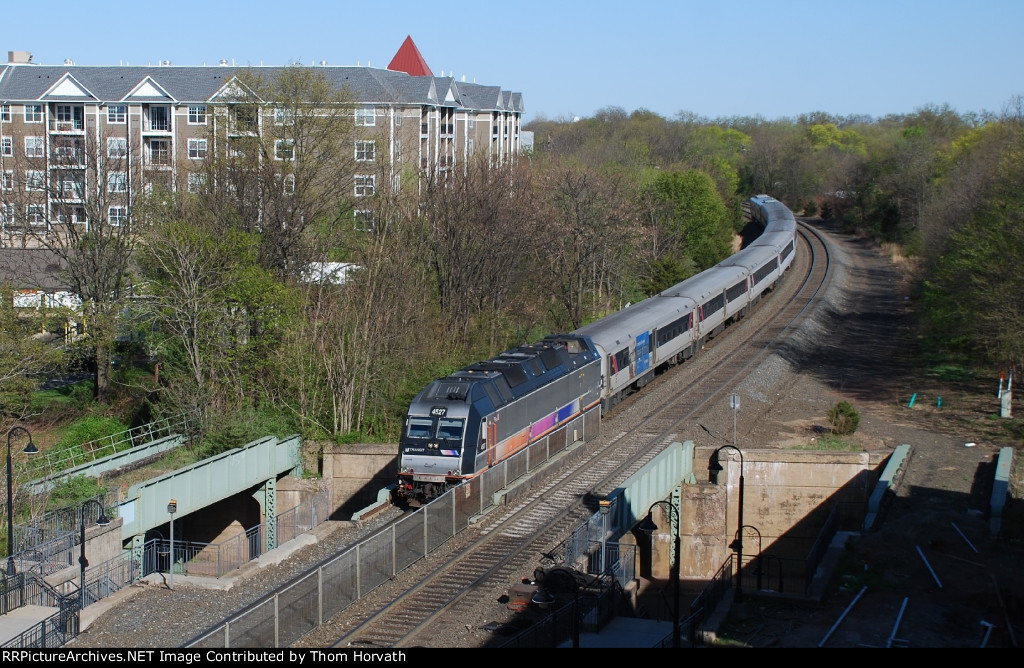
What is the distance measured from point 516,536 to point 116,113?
53051 mm

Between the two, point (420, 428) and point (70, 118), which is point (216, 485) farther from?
point (70, 118)

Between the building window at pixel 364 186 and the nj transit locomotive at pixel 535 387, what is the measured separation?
1393 centimetres

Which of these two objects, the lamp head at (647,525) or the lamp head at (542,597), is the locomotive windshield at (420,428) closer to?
the lamp head at (542,597)

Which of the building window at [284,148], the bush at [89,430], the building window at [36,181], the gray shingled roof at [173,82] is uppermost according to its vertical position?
the gray shingled roof at [173,82]

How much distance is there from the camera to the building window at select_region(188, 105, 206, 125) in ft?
210

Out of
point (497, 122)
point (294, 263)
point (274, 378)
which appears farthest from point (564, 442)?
point (497, 122)

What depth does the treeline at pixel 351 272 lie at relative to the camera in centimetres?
3331

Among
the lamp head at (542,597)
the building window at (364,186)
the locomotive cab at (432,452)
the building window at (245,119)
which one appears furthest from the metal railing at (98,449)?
the building window at (364,186)

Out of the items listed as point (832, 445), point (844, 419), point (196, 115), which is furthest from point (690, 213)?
point (832, 445)

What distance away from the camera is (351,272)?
3759 cm

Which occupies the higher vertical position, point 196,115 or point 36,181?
point 196,115

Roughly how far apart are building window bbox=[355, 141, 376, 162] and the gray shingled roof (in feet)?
47.2

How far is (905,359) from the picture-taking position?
43.4 m

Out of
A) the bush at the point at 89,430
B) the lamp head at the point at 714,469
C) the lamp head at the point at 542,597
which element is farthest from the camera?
the bush at the point at 89,430
